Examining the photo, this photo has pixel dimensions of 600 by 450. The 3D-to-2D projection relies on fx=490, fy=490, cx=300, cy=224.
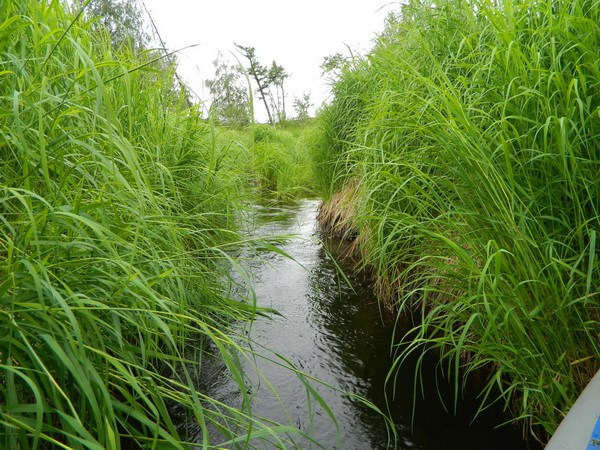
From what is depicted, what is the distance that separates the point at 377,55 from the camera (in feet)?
11.1

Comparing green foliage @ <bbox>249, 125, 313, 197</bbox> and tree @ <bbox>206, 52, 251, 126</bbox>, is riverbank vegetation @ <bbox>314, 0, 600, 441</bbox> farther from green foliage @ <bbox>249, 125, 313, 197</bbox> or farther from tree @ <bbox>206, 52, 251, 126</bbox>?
green foliage @ <bbox>249, 125, 313, 197</bbox>

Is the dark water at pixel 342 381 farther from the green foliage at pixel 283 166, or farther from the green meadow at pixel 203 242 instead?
the green foliage at pixel 283 166

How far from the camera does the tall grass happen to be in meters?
1.01

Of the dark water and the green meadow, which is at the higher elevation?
the green meadow

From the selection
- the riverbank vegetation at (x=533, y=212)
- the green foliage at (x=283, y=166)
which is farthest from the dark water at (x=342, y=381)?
the green foliage at (x=283, y=166)

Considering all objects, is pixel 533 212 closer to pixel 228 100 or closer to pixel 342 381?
pixel 342 381

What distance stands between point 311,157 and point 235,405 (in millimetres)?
4175

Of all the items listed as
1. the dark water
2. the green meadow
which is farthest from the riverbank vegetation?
the dark water

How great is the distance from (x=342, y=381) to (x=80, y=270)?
4.86 feet

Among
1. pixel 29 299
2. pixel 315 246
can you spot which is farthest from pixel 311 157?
pixel 29 299

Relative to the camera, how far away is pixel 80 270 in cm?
125

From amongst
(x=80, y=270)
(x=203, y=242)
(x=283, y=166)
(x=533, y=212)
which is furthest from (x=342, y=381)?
(x=283, y=166)

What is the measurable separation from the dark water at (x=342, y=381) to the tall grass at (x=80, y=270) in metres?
0.31

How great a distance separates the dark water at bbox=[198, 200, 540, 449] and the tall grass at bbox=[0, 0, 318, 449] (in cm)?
31
